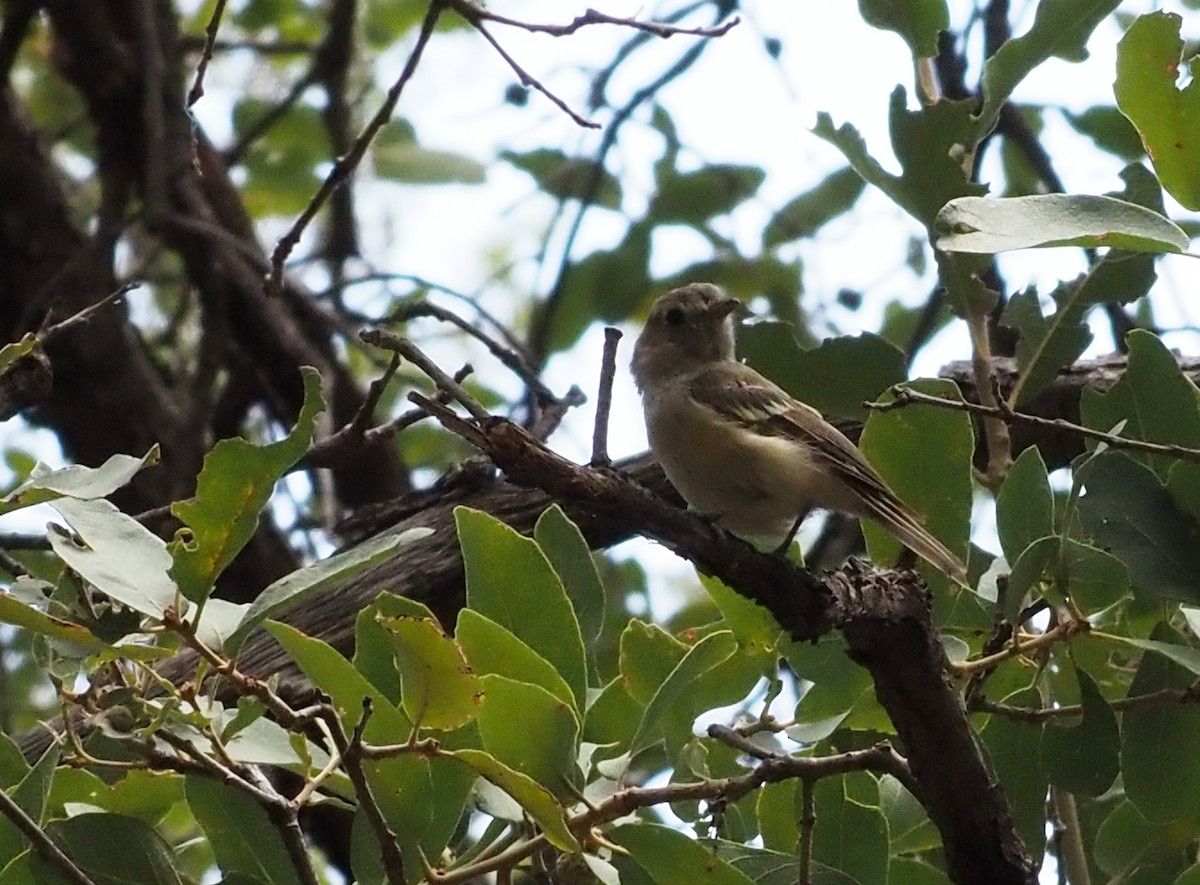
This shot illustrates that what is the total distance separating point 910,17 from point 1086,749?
1302 millimetres

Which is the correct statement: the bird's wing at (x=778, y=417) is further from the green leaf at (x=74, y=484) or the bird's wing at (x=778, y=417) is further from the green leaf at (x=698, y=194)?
the green leaf at (x=74, y=484)

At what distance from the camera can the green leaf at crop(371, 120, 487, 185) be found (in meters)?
5.29

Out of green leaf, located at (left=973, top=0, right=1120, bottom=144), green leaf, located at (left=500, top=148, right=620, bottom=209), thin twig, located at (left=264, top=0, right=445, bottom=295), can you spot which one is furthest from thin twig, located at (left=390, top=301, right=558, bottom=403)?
green leaf, located at (left=500, top=148, right=620, bottom=209)

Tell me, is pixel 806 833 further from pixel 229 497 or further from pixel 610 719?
pixel 229 497

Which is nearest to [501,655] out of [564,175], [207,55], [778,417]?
[207,55]

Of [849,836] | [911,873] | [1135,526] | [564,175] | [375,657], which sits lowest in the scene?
[911,873]

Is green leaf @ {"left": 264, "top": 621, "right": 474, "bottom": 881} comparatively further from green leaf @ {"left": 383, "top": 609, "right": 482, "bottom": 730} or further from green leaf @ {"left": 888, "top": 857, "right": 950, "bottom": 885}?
green leaf @ {"left": 888, "top": 857, "right": 950, "bottom": 885}

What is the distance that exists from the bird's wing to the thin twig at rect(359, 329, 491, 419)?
135cm

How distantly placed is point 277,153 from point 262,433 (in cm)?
114

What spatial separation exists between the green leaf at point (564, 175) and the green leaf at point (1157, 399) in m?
3.25

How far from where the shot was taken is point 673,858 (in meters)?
1.82

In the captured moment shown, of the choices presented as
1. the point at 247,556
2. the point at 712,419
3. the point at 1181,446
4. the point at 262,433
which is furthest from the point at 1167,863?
the point at 262,433

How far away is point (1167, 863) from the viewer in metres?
2.31

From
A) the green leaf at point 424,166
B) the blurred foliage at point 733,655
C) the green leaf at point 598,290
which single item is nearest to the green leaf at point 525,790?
the blurred foliage at point 733,655
